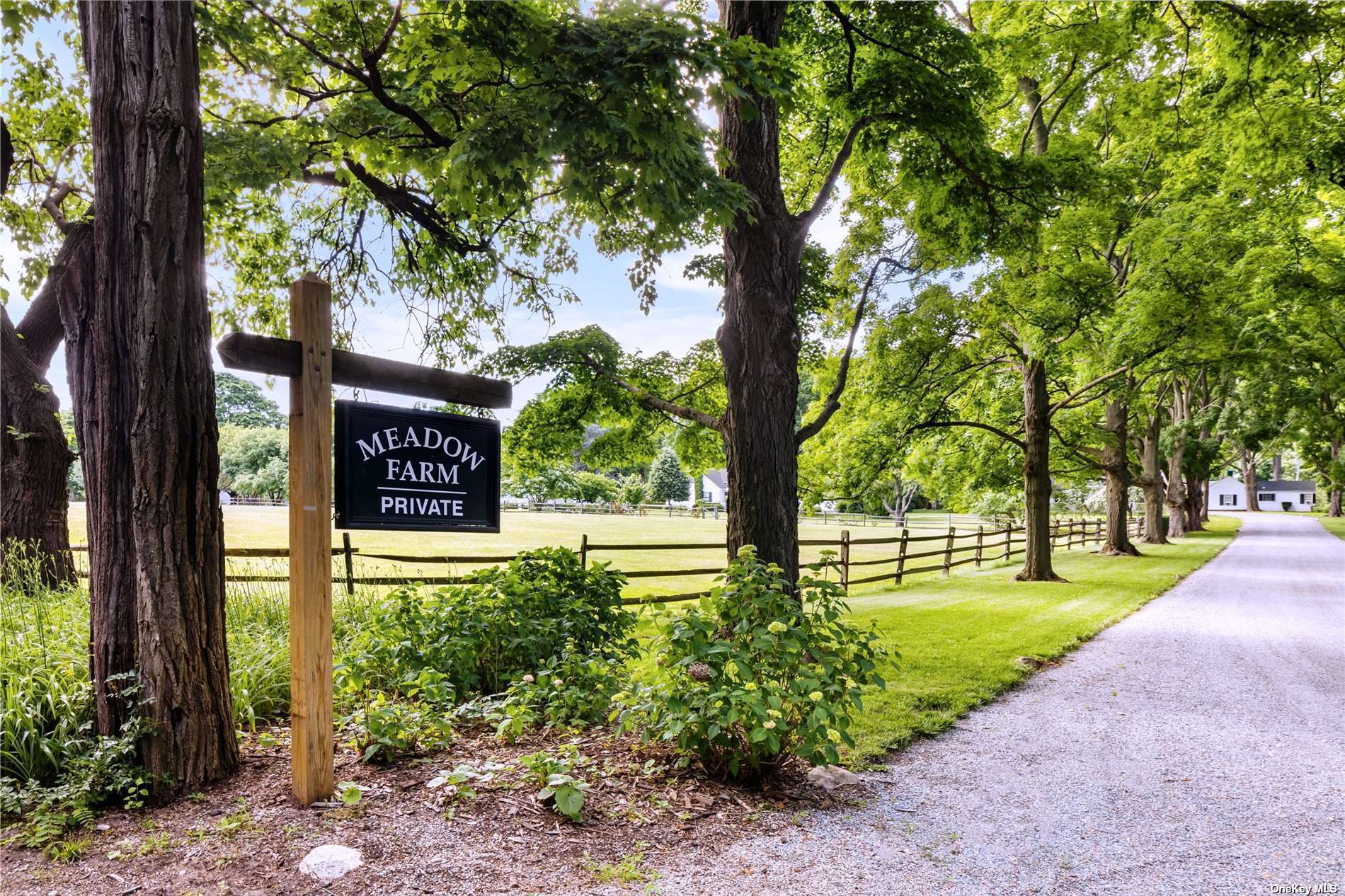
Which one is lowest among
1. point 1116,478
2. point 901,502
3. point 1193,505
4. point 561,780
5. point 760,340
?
point 901,502

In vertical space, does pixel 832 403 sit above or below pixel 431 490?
above

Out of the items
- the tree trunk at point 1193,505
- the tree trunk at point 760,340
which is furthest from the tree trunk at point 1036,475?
the tree trunk at point 1193,505

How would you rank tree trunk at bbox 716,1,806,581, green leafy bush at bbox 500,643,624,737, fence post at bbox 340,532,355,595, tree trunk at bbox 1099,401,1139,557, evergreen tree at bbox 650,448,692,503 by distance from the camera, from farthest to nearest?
1. evergreen tree at bbox 650,448,692,503
2. tree trunk at bbox 1099,401,1139,557
3. fence post at bbox 340,532,355,595
4. tree trunk at bbox 716,1,806,581
5. green leafy bush at bbox 500,643,624,737

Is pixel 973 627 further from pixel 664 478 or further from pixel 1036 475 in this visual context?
pixel 664 478

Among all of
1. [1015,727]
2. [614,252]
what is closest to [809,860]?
[1015,727]

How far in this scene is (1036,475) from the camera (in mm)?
13734

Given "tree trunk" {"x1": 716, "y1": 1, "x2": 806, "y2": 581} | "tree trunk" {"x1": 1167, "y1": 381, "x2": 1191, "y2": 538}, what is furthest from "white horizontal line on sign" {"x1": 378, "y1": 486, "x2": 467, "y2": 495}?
"tree trunk" {"x1": 1167, "y1": 381, "x2": 1191, "y2": 538}

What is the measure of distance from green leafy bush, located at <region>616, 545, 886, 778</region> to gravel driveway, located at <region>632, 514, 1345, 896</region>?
1.44 feet

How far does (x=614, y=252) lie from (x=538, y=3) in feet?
9.54

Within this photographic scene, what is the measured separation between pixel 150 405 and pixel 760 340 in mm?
4332

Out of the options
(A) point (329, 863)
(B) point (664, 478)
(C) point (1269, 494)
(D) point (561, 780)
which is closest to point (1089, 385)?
(D) point (561, 780)

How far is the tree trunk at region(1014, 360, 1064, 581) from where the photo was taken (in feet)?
45.2

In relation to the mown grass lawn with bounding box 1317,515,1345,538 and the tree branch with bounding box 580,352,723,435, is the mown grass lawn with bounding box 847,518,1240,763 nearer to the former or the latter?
the tree branch with bounding box 580,352,723,435

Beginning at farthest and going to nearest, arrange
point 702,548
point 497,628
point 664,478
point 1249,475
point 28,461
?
point 664,478 → point 1249,475 → point 702,548 → point 28,461 → point 497,628
